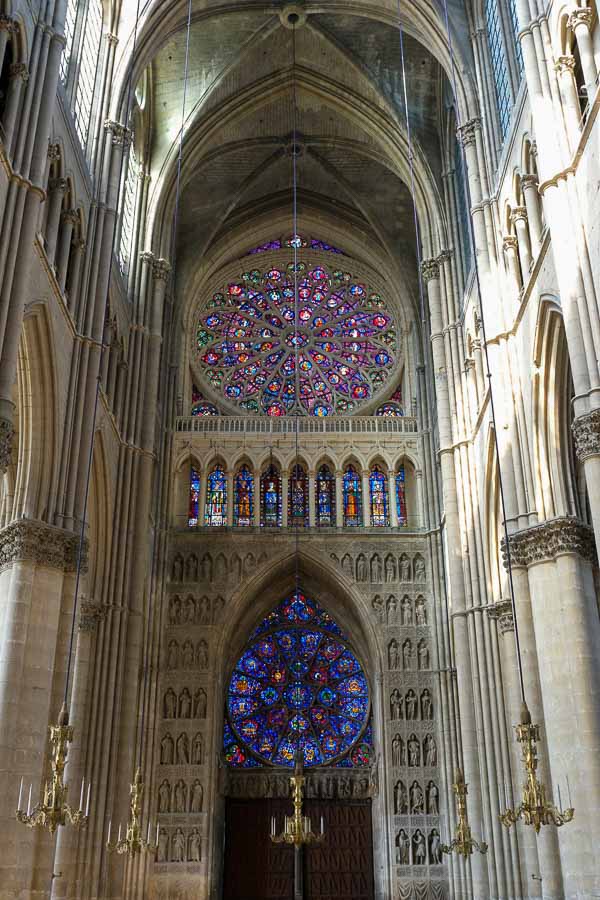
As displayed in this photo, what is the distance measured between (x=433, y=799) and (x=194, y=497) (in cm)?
1054

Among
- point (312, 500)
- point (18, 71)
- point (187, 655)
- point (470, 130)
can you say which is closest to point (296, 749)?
point (187, 655)

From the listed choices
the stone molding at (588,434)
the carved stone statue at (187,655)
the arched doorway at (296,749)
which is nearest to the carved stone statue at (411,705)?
the arched doorway at (296,749)

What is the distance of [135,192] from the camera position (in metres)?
26.7

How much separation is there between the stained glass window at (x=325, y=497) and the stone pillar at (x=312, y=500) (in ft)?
0.86

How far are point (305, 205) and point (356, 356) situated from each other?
557 cm

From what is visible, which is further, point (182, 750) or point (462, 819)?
point (182, 750)

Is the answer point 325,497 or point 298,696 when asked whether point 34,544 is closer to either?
point 298,696

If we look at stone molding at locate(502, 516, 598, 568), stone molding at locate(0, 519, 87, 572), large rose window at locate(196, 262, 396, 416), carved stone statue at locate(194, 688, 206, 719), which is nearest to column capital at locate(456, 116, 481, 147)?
stone molding at locate(502, 516, 598, 568)

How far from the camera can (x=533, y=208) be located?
60.1 ft

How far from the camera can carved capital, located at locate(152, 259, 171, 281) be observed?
87.6 feet

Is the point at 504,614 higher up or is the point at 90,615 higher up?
the point at 90,615

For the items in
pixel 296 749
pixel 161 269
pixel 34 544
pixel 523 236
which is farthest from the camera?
pixel 296 749

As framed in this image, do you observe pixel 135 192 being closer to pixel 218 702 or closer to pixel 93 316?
pixel 93 316

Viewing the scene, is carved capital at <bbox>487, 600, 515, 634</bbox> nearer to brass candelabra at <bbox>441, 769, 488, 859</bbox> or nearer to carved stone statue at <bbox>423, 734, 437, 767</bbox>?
brass candelabra at <bbox>441, 769, 488, 859</bbox>
